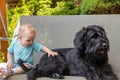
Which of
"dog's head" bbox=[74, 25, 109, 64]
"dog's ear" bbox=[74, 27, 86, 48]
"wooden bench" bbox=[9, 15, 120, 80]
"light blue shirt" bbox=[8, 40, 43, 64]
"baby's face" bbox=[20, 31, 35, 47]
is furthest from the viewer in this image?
"wooden bench" bbox=[9, 15, 120, 80]

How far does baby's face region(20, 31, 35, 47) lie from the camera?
4809mm

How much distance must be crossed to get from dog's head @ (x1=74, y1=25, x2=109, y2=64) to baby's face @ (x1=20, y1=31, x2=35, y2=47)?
20.9 inches

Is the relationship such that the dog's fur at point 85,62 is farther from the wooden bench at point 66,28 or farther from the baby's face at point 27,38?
the wooden bench at point 66,28

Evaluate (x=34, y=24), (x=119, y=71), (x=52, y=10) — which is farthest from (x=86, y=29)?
(x=52, y=10)

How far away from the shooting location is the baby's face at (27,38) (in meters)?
4.81

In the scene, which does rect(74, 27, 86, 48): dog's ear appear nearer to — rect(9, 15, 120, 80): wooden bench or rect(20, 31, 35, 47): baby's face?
rect(20, 31, 35, 47): baby's face

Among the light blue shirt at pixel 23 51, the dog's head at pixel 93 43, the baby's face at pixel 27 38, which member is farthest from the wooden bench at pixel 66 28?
the dog's head at pixel 93 43

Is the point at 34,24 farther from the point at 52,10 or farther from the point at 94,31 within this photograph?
the point at 52,10

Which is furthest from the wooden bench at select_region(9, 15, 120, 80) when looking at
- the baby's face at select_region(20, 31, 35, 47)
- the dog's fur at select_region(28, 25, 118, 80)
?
the dog's fur at select_region(28, 25, 118, 80)

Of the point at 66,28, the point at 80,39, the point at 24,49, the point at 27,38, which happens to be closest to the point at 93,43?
the point at 80,39

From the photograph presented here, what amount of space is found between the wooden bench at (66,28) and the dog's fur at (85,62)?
1.88 ft

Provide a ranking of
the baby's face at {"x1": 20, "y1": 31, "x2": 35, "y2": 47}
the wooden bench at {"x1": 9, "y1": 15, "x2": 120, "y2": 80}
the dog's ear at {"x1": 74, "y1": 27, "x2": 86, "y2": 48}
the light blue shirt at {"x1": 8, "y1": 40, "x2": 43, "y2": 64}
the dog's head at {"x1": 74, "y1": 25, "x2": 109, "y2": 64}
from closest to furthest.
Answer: the dog's head at {"x1": 74, "y1": 25, "x2": 109, "y2": 64} < the dog's ear at {"x1": 74, "y1": 27, "x2": 86, "y2": 48} < the baby's face at {"x1": 20, "y1": 31, "x2": 35, "y2": 47} < the light blue shirt at {"x1": 8, "y1": 40, "x2": 43, "y2": 64} < the wooden bench at {"x1": 9, "y1": 15, "x2": 120, "y2": 80}

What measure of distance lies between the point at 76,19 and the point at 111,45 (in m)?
0.64

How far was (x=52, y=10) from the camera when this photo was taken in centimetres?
821
